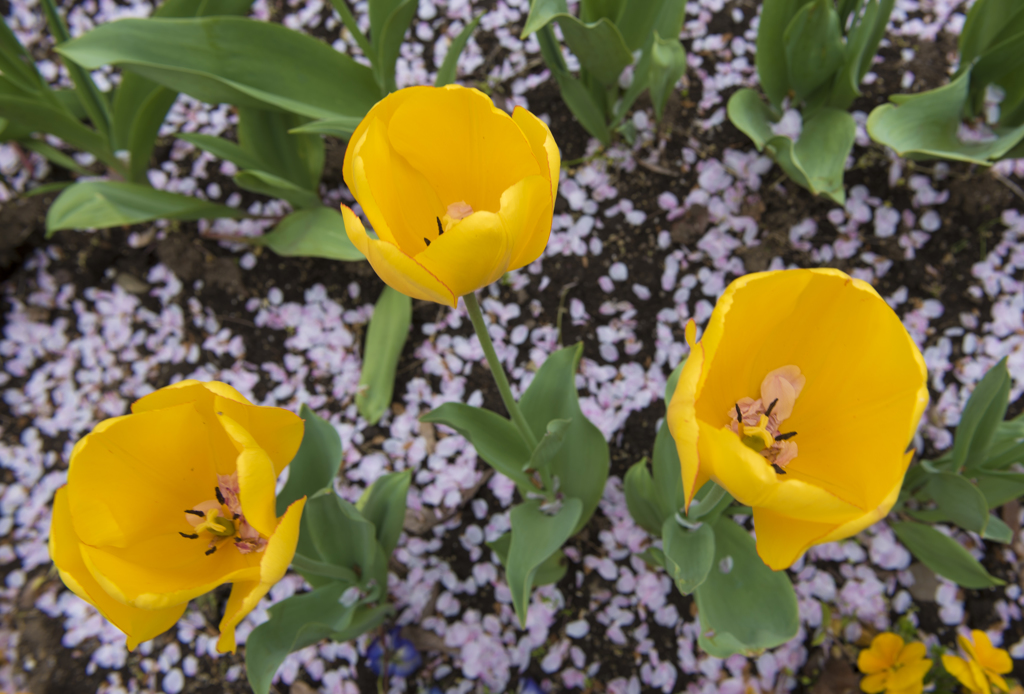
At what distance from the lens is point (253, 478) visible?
80 cm

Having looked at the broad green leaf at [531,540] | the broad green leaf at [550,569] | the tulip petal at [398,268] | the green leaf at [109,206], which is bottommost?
the broad green leaf at [550,569]

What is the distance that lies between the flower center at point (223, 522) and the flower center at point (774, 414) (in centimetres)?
74

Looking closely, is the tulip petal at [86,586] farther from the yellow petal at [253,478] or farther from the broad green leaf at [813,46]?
the broad green leaf at [813,46]

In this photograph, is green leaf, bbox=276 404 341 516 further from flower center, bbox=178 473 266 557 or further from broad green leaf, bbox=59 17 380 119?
broad green leaf, bbox=59 17 380 119

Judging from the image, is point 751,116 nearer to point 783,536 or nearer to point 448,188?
point 448,188

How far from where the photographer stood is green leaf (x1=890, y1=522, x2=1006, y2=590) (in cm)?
133

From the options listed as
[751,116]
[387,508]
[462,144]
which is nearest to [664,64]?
[751,116]

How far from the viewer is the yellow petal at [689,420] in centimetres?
68

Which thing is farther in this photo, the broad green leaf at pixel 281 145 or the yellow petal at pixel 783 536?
the broad green leaf at pixel 281 145

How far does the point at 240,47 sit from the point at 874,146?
5.68 ft

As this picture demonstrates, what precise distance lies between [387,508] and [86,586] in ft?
2.13

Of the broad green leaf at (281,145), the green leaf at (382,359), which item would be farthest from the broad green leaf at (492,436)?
the broad green leaf at (281,145)

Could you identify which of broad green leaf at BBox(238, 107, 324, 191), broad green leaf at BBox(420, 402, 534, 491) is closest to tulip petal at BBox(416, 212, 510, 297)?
broad green leaf at BBox(420, 402, 534, 491)

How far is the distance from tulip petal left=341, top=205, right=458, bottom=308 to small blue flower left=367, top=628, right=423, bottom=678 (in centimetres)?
120
